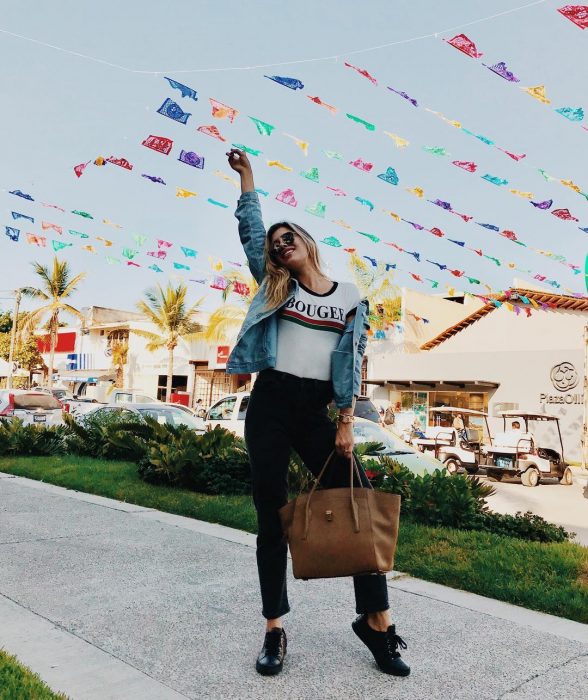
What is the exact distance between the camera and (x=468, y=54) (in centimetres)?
756

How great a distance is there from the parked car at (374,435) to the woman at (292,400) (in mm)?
3877

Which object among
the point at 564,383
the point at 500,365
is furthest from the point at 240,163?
the point at 500,365

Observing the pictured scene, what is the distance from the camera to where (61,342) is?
47.3m

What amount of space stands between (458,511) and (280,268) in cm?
341

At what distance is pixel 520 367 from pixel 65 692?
2252cm

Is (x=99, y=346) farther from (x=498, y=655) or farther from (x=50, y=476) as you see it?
(x=498, y=655)

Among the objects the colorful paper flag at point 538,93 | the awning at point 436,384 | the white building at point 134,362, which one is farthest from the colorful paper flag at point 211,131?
the white building at point 134,362

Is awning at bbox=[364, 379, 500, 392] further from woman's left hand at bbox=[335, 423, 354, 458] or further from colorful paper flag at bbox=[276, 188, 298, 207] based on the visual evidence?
woman's left hand at bbox=[335, 423, 354, 458]

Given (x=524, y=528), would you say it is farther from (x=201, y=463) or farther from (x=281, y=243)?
(x=281, y=243)

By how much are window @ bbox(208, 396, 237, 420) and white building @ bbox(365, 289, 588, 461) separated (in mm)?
9823

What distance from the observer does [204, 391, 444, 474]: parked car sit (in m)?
8.91

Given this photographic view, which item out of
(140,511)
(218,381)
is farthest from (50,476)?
(218,381)

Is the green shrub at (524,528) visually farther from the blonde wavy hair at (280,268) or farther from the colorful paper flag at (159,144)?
the colorful paper flag at (159,144)

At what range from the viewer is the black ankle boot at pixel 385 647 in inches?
102
